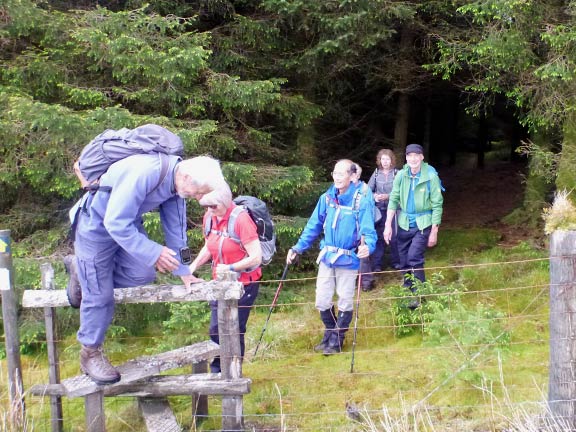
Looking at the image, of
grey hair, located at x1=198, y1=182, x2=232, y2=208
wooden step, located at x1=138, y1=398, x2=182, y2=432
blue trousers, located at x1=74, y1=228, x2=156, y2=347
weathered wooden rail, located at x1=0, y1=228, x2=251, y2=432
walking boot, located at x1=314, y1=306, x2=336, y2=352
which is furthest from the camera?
walking boot, located at x1=314, y1=306, x2=336, y2=352

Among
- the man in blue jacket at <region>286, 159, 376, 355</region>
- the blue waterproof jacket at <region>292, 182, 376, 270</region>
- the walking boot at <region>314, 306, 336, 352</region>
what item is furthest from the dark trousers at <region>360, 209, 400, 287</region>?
the blue waterproof jacket at <region>292, 182, 376, 270</region>

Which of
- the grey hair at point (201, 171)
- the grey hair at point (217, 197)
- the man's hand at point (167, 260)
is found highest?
the grey hair at point (201, 171)

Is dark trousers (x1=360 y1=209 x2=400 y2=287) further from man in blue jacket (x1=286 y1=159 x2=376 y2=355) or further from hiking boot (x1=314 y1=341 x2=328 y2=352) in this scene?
man in blue jacket (x1=286 y1=159 x2=376 y2=355)

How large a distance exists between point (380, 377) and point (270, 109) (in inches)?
161

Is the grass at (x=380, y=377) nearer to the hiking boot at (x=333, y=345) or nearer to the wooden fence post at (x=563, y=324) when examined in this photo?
the hiking boot at (x=333, y=345)

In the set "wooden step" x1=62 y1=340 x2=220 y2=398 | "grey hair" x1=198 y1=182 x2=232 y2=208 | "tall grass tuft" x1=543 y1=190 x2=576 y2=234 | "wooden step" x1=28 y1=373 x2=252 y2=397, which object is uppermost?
"grey hair" x1=198 y1=182 x2=232 y2=208

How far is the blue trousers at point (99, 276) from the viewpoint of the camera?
3.92 m

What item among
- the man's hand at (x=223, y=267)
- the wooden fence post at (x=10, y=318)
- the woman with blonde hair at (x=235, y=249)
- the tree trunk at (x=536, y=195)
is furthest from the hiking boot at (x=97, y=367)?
the tree trunk at (x=536, y=195)

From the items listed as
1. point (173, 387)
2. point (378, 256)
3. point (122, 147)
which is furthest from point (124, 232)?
point (378, 256)

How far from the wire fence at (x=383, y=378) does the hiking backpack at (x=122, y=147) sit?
1.71m

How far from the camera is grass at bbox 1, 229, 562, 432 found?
4.74m

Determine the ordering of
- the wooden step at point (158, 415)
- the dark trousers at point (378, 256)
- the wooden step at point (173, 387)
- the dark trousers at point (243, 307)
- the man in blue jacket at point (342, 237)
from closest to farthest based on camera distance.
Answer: the wooden step at point (173, 387) → the wooden step at point (158, 415) → the dark trousers at point (243, 307) → the man in blue jacket at point (342, 237) → the dark trousers at point (378, 256)

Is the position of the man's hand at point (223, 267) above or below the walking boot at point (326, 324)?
above

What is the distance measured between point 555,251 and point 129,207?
112 inches
